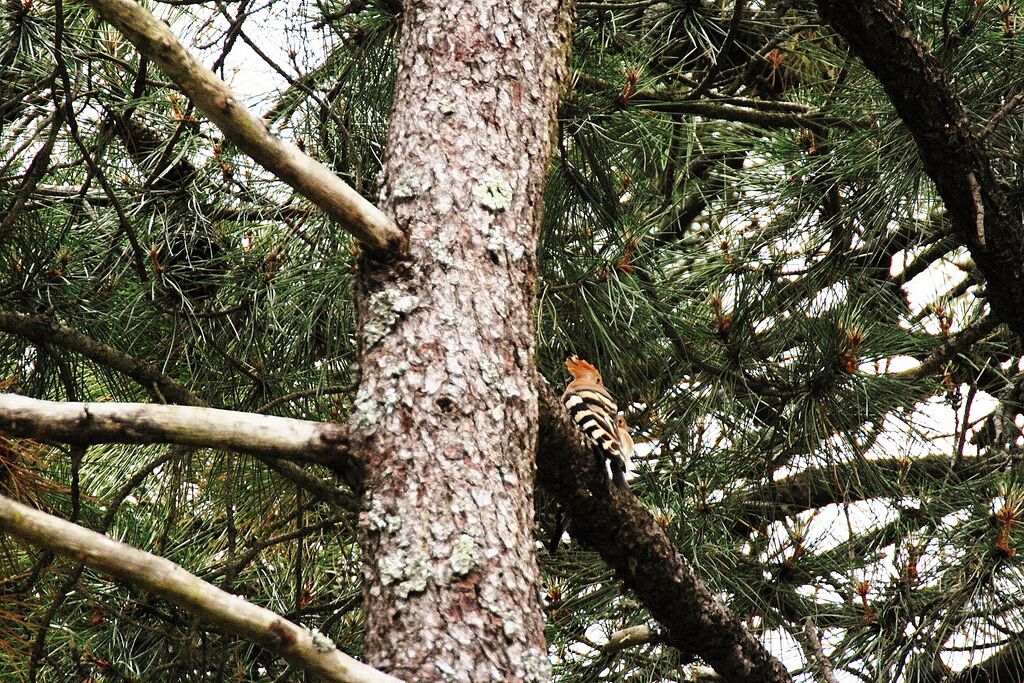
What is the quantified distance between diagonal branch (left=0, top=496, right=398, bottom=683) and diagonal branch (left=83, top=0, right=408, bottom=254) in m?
0.49

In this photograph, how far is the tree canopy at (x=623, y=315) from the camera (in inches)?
92.9

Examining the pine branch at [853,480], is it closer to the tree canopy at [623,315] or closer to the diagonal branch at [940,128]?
the tree canopy at [623,315]

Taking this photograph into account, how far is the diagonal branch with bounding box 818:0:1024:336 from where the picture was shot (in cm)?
204

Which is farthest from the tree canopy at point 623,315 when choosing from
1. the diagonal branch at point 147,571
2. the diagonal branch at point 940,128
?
the diagonal branch at point 147,571

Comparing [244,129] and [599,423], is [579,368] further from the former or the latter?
[244,129]

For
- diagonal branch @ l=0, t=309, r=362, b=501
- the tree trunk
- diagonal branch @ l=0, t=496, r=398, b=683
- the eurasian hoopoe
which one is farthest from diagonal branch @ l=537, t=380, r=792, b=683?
diagonal branch @ l=0, t=496, r=398, b=683

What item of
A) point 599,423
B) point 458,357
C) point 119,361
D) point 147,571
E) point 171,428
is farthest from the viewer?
point 119,361

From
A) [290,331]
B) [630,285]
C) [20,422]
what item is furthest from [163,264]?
[20,422]

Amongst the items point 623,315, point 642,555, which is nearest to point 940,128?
point 623,315

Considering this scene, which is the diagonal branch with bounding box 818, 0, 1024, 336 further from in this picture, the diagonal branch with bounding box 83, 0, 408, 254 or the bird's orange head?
the diagonal branch with bounding box 83, 0, 408, 254

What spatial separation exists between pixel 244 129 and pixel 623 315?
4.70 feet

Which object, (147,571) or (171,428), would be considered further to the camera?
(171,428)

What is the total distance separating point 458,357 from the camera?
4.59 feet

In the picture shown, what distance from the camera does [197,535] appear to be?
306 centimetres
